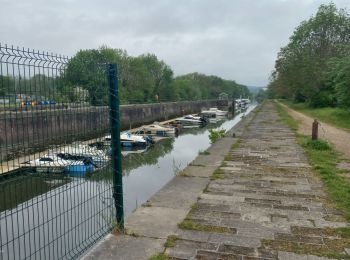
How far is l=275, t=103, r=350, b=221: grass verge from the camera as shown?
6473 mm

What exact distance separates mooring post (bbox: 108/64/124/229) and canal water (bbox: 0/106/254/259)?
122 mm

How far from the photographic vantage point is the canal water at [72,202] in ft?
14.9

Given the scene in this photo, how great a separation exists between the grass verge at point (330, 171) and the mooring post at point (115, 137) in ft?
11.6

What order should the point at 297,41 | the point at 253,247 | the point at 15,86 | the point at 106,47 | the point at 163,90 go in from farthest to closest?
the point at 163,90 < the point at 106,47 < the point at 297,41 < the point at 253,247 < the point at 15,86

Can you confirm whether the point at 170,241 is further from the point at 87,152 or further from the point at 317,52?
the point at 317,52

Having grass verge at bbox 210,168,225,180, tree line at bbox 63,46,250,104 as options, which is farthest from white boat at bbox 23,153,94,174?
grass verge at bbox 210,168,225,180

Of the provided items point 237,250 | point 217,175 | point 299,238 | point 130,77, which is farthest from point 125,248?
point 130,77

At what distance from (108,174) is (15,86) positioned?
2103 mm

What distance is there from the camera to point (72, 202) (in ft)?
33.5

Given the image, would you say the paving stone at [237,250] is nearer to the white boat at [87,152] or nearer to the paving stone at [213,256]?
the paving stone at [213,256]

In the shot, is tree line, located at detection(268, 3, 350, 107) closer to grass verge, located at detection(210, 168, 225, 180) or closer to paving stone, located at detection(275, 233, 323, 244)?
grass verge, located at detection(210, 168, 225, 180)

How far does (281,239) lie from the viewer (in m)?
4.79

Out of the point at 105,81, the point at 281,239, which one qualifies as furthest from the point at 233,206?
the point at 105,81

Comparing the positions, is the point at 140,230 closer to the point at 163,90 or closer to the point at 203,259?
the point at 203,259
